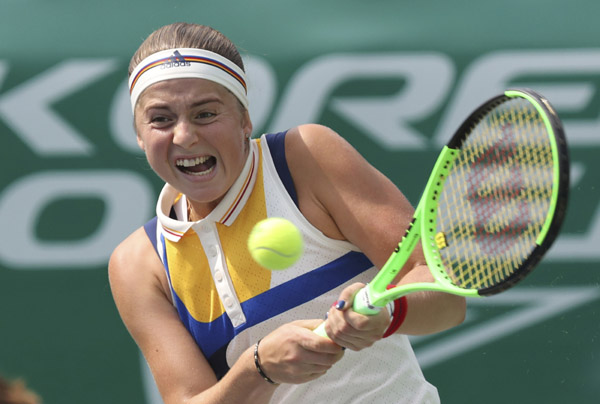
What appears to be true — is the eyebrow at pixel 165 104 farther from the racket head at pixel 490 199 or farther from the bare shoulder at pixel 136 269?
the racket head at pixel 490 199

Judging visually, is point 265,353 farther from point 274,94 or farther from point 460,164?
point 274,94

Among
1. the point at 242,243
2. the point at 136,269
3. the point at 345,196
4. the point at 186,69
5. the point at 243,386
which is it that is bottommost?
the point at 243,386

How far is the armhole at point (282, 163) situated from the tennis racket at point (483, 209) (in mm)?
392

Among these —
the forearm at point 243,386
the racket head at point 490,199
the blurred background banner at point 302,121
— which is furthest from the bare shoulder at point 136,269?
the blurred background banner at point 302,121

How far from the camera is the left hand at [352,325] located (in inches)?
80.0

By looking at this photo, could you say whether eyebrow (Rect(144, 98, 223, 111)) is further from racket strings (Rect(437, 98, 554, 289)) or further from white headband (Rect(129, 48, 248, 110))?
racket strings (Rect(437, 98, 554, 289))

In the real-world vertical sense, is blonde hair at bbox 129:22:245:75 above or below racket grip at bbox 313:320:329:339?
above

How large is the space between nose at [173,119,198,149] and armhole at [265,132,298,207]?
0.24 metres

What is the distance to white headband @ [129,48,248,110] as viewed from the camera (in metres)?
2.40

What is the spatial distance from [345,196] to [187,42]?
59 cm

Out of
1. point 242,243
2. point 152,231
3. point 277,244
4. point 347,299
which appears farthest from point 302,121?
point 347,299

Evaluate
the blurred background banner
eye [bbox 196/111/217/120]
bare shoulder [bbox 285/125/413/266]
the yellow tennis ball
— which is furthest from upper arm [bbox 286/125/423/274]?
the blurred background banner

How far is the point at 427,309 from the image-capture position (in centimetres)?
229

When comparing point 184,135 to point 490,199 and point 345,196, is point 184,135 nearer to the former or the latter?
point 345,196
